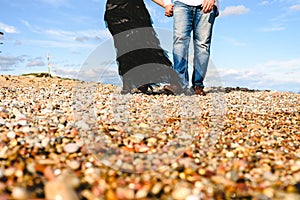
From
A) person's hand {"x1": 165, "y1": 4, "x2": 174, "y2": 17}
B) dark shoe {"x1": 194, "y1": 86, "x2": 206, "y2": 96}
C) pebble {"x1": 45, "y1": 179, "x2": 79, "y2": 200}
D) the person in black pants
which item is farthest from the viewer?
dark shoe {"x1": 194, "y1": 86, "x2": 206, "y2": 96}

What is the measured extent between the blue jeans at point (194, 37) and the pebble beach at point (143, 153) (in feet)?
5.44

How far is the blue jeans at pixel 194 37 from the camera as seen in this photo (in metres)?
7.11

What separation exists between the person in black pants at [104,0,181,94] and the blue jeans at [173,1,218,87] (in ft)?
0.74

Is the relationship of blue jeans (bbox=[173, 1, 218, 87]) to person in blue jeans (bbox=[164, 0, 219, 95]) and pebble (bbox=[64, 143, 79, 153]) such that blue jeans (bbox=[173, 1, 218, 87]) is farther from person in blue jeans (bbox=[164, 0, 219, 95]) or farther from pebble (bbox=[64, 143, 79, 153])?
pebble (bbox=[64, 143, 79, 153])

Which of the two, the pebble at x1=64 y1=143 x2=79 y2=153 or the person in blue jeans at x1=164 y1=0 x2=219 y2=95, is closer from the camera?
the pebble at x1=64 y1=143 x2=79 y2=153

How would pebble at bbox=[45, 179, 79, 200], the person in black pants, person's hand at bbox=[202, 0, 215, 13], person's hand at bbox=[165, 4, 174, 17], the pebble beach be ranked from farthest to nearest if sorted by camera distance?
person's hand at bbox=[165, 4, 174, 17] → person's hand at bbox=[202, 0, 215, 13] → the person in black pants → the pebble beach → pebble at bbox=[45, 179, 79, 200]

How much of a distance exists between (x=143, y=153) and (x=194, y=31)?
15.0ft

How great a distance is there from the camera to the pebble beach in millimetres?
2602

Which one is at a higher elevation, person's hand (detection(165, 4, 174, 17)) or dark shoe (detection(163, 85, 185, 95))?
person's hand (detection(165, 4, 174, 17))

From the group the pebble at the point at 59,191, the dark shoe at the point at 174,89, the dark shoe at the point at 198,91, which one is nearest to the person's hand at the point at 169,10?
the dark shoe at the point at 174,89

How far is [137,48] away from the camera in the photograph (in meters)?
7.00

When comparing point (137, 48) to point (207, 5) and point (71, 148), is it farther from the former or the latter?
point (71, 148)

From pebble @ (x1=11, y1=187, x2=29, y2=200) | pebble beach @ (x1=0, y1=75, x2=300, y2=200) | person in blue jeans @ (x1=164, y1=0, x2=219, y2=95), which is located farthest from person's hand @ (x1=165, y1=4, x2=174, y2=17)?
pebble @ (x1=11, y1=187, x2=29, y2=200)

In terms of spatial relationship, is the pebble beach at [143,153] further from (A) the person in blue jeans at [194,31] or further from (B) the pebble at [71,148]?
(A) the person in blue jeans at [194,31]
